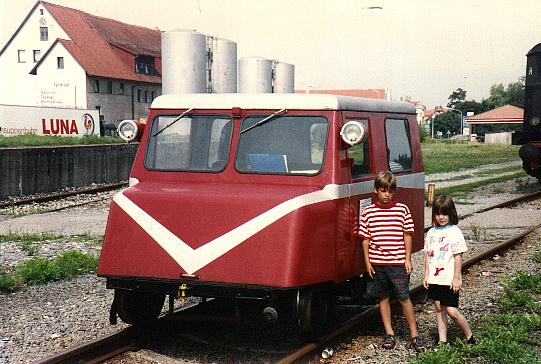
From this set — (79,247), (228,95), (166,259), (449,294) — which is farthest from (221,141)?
(79,247)

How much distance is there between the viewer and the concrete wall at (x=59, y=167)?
21.7 meters

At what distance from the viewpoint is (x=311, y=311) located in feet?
22.0

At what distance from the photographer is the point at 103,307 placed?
8.57m

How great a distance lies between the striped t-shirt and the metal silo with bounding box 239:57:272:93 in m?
37.1

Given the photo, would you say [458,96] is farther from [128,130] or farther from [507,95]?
[128,130]

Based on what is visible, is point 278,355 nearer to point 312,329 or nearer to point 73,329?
point 312,329

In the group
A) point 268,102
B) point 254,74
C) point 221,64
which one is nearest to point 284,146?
point 268,102

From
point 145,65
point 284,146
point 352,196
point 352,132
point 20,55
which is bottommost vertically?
point 352,196

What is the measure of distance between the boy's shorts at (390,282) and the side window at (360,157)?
91 centimetres

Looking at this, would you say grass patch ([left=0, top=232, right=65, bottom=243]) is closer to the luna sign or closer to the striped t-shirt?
the striped t-shirt

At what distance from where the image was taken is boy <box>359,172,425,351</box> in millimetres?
6844

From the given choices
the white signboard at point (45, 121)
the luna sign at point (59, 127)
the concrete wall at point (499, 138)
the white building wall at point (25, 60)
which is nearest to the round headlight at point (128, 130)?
the white signboard at point (45, 121)

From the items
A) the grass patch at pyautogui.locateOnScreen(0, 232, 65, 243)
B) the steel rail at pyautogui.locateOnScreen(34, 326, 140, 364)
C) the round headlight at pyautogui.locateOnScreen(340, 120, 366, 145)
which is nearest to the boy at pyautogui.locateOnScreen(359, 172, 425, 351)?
the round headlight at pyautogui.locateOnScreen(340, 120, 366, 145)

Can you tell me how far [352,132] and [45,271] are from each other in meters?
5.22
